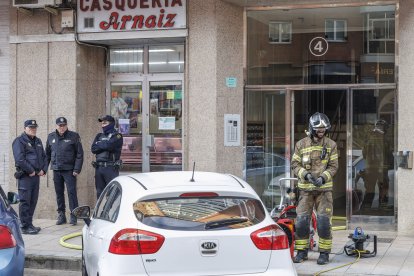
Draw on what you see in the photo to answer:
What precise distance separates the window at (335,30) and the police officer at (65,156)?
483 cm

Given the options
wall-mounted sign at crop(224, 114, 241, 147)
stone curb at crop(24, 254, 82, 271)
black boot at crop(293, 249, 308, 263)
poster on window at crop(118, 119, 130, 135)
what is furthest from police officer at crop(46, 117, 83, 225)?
black boot at crop(293, 249, 308, 263)

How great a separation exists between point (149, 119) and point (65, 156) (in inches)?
82.0

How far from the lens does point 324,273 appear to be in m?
8.84

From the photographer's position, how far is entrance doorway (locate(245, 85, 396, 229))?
12336mm

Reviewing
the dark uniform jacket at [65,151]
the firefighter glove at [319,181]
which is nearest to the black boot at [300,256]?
the firefighter glove at [319,181]

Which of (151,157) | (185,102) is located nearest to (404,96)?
(185,102)

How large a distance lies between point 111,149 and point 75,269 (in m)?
3.02

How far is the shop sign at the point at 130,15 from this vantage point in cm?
1288

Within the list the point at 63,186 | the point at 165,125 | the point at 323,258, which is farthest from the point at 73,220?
the point at 323,258

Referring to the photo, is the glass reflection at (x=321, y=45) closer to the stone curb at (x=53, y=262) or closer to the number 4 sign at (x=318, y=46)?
the number 4 sign at (x=318, y=46)

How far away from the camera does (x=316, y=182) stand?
9.19 meters

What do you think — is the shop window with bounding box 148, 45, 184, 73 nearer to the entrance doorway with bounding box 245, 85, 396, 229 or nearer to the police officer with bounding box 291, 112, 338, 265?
the entrance doorway with bounding box 245, 85, 396, 229

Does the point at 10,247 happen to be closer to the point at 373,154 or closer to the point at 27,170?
the point at 27,170

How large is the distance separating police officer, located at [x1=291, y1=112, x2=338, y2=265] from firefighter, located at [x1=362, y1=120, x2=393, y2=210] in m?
3.23
